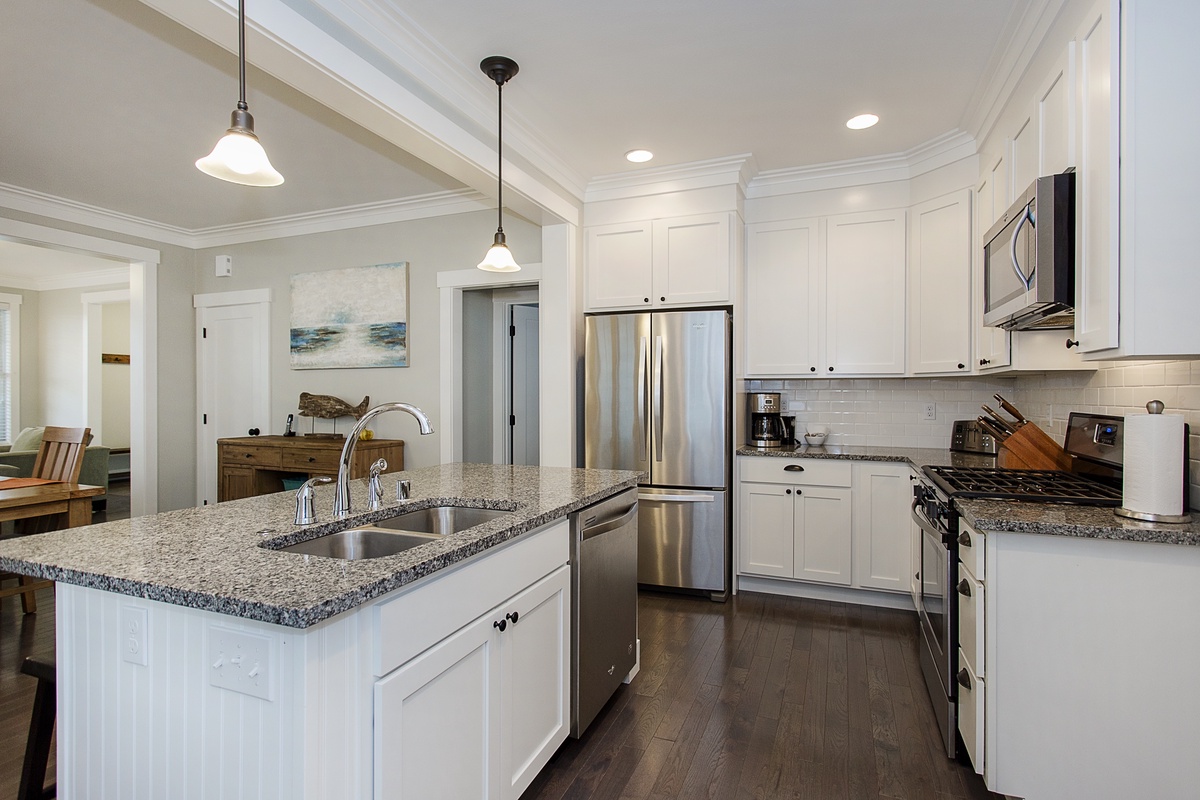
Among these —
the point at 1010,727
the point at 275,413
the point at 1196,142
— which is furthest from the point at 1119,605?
the point at 275,413

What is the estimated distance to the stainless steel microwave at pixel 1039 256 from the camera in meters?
1.83

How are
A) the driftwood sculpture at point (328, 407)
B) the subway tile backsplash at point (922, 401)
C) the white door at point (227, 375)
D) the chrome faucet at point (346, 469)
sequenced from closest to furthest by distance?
the chrome faucet at point (346, 469), the subway tile backsplash at point (922, 401), the driftwood sculpture at point (328, 407), the white door at point (227, 375)

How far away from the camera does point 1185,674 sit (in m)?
1.57

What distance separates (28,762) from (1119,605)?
2.83 metres

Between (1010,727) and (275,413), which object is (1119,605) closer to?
(1010,727)

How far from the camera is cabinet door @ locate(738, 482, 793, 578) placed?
12.1 ft

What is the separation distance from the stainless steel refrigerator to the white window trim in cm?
832

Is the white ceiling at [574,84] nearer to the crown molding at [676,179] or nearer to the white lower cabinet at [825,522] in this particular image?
the crown molding at [676,179]

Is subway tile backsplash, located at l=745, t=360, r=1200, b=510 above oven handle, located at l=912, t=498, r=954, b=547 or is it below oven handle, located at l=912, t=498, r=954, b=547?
above

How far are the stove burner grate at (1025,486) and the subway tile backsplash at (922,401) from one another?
35 centimetres

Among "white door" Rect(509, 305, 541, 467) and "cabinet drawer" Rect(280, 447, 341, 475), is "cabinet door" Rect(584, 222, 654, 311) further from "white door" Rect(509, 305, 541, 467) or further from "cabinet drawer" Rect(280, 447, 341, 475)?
"cabinet drawer" Rect(280, 447, 341, 475)

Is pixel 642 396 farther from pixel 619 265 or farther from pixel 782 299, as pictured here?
pixel 782 299

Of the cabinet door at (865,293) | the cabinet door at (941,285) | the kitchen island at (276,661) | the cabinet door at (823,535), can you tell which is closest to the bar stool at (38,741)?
the kitchen island at (276,661)

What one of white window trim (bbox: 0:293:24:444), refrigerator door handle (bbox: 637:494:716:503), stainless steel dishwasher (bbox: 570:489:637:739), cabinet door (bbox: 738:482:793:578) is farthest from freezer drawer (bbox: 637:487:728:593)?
white window trim (bbox: 0:293:24:444)
